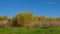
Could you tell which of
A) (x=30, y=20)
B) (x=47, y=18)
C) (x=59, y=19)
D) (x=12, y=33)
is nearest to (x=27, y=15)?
(x=30, y=20)

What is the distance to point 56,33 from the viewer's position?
1786 centimetres

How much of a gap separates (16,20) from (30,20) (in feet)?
7.45

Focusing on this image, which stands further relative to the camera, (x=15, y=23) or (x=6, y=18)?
(x=6, y=18)

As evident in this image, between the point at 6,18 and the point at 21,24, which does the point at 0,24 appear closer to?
the point at 21,24

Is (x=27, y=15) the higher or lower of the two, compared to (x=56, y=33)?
higher

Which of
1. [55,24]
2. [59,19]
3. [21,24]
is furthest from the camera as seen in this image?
[59,19]

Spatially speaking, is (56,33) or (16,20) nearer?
(56,33)

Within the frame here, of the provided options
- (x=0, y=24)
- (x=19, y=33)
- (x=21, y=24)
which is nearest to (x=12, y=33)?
(x=19, y=33)

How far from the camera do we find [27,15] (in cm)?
3048

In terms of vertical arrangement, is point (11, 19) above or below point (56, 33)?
above

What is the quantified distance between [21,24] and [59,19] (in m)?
6.98

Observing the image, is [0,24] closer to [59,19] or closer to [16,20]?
[16,20]

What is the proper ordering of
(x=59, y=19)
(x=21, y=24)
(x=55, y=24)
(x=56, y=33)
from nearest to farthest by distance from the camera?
(x=56, y=33) < (x=55, y=24) < (x=21, y=24) < (x=59, y=19)

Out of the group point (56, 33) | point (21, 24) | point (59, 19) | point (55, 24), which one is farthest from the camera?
point (59, 19)
